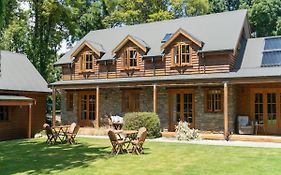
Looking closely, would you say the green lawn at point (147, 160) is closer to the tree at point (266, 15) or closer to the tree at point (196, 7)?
the tree at point (196, 7)

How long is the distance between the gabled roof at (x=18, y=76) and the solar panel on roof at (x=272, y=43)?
14.0 m

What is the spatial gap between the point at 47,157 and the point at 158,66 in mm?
10415

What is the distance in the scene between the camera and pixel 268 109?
18.7 meters

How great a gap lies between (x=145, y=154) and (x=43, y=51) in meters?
23.9

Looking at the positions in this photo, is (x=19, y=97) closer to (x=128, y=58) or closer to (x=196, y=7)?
(x=128, y=58)

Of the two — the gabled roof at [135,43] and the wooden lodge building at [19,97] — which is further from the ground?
the gabled roof at [135,43]

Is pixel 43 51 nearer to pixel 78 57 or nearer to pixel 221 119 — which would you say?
pixel 78 57

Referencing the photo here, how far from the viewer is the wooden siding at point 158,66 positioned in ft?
63.4

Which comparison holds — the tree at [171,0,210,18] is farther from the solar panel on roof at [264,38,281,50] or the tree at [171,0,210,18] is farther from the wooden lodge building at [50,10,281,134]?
the solar panel on roof at [264,38,281,50]

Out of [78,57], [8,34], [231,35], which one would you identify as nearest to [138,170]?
[231,35]

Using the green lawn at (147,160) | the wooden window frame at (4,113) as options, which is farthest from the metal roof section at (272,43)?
the wooden window frame at (4,113)

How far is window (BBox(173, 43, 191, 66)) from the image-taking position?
20.3m

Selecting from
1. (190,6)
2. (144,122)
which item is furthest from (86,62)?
(190,6)

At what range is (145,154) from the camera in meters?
12.9
